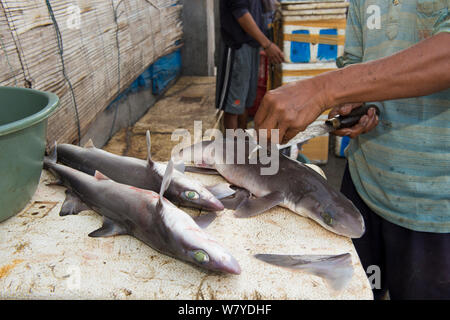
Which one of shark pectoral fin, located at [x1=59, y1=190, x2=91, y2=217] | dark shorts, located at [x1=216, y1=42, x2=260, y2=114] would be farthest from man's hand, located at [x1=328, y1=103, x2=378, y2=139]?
dark shorts, located at [x1=216, y1=42, x2=260, y2=114]

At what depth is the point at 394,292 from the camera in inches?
77.9

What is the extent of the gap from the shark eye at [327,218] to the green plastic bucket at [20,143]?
1203 mm

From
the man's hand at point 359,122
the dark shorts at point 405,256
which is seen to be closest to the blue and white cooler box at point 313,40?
the dark shorts at point 405,256

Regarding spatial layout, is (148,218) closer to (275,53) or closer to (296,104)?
(296,104)

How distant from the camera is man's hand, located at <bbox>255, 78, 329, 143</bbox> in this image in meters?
1.32

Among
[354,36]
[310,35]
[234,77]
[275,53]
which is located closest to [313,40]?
[310,35]

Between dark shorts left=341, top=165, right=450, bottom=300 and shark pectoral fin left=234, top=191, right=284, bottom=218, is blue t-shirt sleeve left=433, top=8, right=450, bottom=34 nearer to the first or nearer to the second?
shark pectoral fin left=234, top=191, right=284, bottom=218

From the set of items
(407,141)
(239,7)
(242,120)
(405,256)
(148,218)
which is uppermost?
(239,7)

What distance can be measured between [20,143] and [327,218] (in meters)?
1.27

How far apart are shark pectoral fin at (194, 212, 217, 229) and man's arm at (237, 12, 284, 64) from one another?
3418mm

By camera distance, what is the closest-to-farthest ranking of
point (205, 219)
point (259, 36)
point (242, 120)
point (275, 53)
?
point (205, 219) < point (259, 36) < point (275, 53) < point (242, 120)

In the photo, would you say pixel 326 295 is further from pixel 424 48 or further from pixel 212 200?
pixel 424 48

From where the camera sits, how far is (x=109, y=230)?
5.01 feet

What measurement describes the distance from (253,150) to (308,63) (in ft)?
10.5
